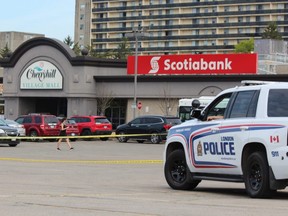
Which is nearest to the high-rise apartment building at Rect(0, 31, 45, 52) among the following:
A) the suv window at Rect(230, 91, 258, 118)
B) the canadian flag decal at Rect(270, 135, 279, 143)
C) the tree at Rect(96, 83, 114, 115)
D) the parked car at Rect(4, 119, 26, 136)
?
the tree at Rect(96, 83, 114, 115)

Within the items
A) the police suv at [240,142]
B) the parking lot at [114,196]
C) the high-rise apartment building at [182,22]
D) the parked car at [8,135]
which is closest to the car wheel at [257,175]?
the police suv at [240,142]

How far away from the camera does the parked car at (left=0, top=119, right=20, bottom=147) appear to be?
113ft

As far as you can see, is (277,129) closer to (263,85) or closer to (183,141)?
(263,85)

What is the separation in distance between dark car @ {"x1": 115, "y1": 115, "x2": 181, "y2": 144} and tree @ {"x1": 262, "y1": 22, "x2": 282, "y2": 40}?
3466 inches

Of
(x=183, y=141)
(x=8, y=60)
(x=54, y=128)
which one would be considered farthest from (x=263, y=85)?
(x=8, y=60)

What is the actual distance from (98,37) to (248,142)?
148 metres

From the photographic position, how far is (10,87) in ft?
214

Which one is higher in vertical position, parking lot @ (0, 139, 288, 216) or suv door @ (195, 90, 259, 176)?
suv door @ (195, 90, 259, 176)

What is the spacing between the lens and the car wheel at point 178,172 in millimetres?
14117

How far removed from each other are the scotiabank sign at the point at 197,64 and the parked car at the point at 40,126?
1708 centimetres

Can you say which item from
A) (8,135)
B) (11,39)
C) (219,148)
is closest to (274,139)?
(219,148)

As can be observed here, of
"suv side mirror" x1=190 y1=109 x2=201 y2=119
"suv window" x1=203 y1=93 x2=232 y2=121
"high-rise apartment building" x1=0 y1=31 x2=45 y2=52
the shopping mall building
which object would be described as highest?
"high-rise apartment building" x1=0 y1=31 x2=45 y2=52

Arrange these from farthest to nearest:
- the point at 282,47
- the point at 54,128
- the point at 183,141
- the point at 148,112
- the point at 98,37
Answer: the point at 98,37 < the point at 282,47 < the point at 148,112 < the point at 54,128 < the point at 183,141

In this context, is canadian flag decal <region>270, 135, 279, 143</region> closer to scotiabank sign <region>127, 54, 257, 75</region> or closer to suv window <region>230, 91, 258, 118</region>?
suv window <region>230, 91, 258, 118</region>
